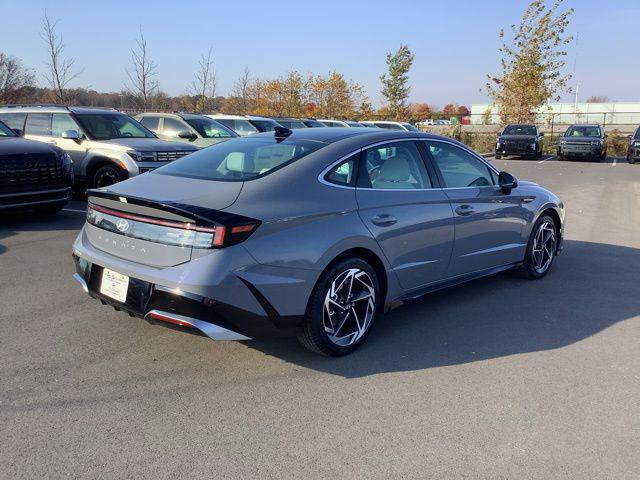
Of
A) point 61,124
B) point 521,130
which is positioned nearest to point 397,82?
point 521,130

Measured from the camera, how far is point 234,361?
3.83 m

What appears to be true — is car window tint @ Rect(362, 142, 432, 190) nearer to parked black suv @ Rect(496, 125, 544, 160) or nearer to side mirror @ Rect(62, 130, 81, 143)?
side mirror @ Rect(62, 130, 81, 143)

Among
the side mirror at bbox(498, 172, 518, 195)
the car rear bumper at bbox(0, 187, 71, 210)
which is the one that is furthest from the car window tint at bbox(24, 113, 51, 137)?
the side mirror at bbox(498, 172, 518, 195)

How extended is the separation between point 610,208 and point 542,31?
86.7 feet

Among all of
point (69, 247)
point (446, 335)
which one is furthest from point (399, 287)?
point (69, 247)

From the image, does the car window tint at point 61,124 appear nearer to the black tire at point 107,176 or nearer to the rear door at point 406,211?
the black tire at point 107,176

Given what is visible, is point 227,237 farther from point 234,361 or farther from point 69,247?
point 69,247

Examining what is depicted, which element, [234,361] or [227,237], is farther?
[234,361]

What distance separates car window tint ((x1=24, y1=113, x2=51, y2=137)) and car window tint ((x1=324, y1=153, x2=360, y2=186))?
840cm

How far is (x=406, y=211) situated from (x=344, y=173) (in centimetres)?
61

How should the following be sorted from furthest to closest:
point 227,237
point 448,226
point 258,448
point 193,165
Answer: point 448,226
point 193,165
point 227,237
point 258,448

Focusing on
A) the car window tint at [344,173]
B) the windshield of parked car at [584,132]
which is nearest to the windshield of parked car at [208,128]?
the car window tint at [344,173]

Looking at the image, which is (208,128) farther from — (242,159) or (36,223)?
(242,159)

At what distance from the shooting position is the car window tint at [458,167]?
488 centimetres
